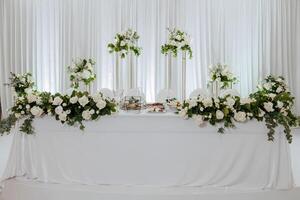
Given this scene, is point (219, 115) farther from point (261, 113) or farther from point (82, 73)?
point (82, 73)

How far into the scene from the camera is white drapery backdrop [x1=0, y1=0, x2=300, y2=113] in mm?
7570

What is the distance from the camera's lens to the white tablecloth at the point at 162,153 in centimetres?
326

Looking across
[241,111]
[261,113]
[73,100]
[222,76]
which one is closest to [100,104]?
[73,100]

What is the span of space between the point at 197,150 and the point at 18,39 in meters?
5.73

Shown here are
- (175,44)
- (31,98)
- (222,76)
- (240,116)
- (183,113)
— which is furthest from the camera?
(222,76)

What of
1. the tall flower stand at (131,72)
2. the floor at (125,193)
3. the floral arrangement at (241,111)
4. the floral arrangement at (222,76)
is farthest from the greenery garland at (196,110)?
the tall flower stand at (131,72)

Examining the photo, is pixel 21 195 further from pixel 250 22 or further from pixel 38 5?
pixel 250 22

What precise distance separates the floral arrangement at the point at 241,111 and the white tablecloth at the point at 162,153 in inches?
3.6

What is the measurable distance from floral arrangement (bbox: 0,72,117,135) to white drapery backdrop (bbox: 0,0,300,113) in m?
4.24

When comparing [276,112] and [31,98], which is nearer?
[276,112]

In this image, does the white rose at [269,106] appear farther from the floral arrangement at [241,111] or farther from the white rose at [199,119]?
the white rose at [199,119]

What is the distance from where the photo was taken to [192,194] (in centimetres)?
316

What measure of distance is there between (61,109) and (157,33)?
4.70 metres

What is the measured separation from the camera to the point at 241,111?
10.5 ft
